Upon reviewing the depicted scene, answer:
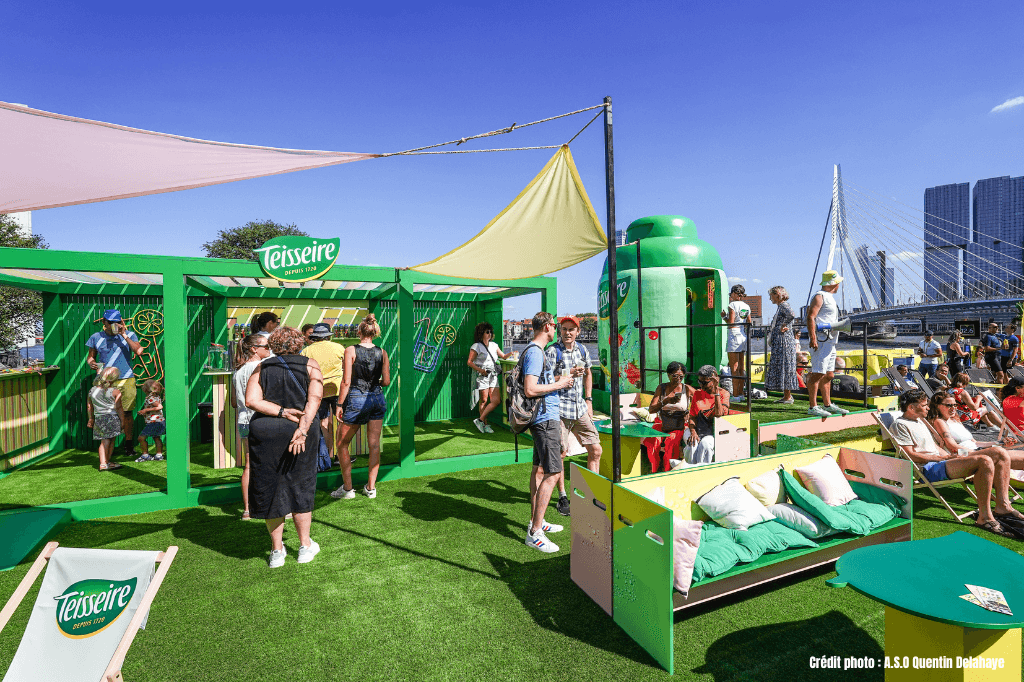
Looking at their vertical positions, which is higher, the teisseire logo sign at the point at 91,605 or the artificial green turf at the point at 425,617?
the teisseire logo sign at the point at 91,605

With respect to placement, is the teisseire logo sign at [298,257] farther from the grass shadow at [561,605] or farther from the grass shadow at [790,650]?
the grass shadow at [790,650]

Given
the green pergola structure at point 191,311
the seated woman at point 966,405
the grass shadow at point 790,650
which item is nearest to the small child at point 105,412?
the green pergola structure at point 191,311

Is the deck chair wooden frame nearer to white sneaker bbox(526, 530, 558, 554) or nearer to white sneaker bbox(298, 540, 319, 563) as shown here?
white sneaker bbox(526, 530, 558, 554)

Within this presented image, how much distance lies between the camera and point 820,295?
246 inches

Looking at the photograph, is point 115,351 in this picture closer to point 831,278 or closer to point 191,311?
point 191,311

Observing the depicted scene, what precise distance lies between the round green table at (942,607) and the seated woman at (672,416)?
257 cm

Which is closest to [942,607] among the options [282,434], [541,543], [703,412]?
[541,543]

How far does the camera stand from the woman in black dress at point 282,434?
320 cm

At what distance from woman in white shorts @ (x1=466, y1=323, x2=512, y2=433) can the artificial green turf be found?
11.6ft

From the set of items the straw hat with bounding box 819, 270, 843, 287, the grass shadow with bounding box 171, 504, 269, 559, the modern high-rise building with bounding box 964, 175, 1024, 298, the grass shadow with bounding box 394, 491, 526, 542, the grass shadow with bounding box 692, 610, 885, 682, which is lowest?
the grass shadow with bounding box 692, 610, 885, 682

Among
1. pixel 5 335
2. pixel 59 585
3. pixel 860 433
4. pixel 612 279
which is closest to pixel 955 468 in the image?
pixel 860 433

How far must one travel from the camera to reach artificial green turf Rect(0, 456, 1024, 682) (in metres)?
2.34

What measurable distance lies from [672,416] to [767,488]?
155 cm

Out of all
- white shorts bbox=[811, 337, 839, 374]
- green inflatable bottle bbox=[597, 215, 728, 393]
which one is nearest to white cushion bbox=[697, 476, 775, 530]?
white shorts bbox=[811, 337, 839, 374]
